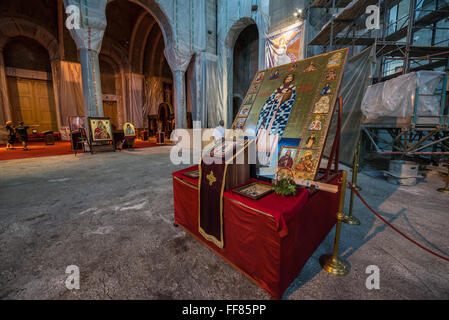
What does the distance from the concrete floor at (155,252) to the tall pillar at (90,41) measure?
6.62 metres

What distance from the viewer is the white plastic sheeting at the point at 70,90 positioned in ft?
41.7

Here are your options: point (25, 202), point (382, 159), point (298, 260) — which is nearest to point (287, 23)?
point (382, 159)

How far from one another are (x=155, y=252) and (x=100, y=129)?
899 centimetres

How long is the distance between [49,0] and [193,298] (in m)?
19.4

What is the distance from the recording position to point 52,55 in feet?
42.8

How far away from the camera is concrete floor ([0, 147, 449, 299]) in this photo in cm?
160

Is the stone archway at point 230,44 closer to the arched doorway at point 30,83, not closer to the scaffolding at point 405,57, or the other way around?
the scaffolding at point 405,57

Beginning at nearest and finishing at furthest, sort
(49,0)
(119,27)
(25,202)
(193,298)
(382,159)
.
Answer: (193,298) → (25,202) → (382,159) → (49,0) → (119,27)

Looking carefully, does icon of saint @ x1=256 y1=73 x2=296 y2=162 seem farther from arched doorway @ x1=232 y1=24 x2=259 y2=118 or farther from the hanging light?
arched doorway @ x1=232 y1=24 x2=259 y2=118

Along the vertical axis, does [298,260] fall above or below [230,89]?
below

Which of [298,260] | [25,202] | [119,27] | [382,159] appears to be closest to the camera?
[298,260]

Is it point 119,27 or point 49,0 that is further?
point 119,27

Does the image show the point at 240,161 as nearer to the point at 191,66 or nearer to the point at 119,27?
the point at 191,66

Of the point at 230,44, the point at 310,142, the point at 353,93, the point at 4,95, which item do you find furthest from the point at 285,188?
the point at 4,95
